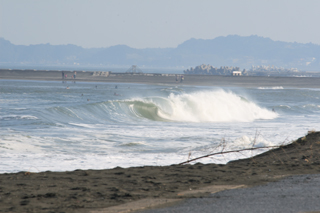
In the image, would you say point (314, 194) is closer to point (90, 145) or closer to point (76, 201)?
point (76, 201)

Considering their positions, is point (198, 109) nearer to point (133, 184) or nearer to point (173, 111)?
point (173, 111)

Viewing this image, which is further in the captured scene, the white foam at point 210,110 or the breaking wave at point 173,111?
the white foam at point 210,110

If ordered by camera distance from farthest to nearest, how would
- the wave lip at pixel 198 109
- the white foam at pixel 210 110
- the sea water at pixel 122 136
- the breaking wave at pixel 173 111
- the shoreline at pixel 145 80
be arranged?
1. the shoreline at pixel 145 80
2. the white foam at pixel 210 110
3. the wave lip at pixel 198 109
4. the breaking wave at pixel 173 111
5. the sea water at pixel 122 136

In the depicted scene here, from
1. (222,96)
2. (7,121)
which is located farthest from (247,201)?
(222,96)

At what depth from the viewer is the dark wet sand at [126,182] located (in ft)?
19.8

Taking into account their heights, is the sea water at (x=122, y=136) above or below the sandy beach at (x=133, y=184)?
below

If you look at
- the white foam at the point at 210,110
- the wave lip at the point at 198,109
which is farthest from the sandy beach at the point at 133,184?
the white foam at the point at 210,110

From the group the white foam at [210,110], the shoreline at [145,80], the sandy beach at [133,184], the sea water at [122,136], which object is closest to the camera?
the sandy beach at [133,184]

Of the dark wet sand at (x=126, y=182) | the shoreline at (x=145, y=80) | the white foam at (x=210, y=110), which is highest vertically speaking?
the dark wet sand at (x=126, y=182)

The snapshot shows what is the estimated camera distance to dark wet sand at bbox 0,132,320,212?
6043mm

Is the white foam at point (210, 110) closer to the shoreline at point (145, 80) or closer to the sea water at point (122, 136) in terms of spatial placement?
the sea water at point (122, 136)

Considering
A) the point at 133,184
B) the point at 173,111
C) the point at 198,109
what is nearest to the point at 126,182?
the point at 133,184

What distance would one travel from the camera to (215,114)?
2845 centimetres

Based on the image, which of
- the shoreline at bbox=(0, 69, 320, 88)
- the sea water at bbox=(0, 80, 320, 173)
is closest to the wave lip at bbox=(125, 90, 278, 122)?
the sea water at bbox=(0, 80, 320, 173)
